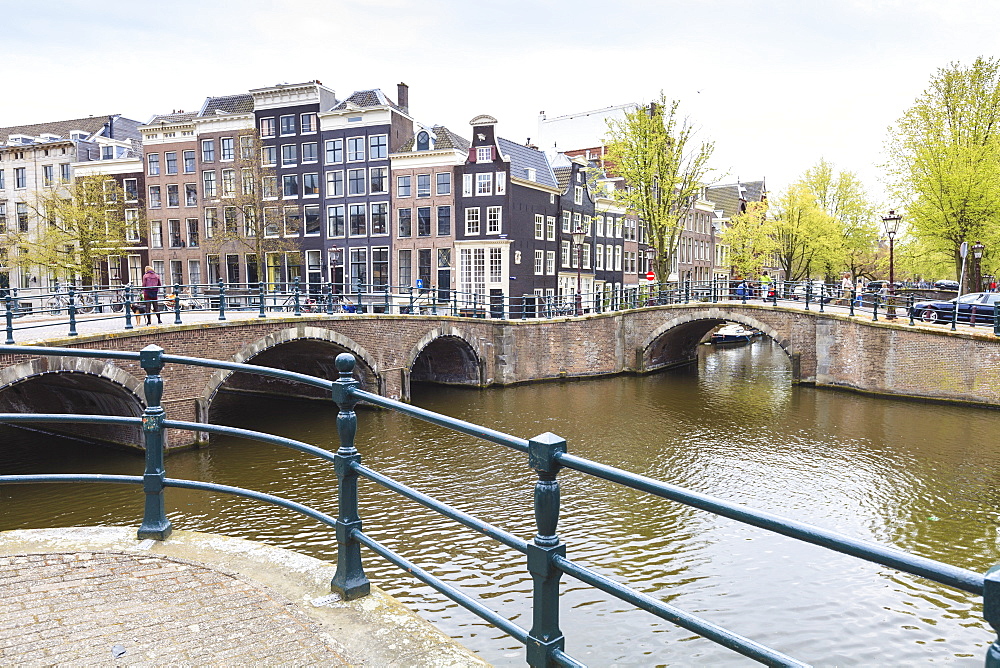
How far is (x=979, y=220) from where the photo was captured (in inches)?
1111

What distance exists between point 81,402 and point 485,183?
74.1 feet

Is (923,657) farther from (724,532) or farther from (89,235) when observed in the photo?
Answer: (89,235)

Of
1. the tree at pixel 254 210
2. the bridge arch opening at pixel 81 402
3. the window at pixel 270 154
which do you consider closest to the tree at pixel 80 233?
the tree at pixel 254 210

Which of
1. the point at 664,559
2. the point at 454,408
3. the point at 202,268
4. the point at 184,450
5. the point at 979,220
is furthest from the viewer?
the point at 202,268

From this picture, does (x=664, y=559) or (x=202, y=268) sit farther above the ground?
(x=202, y=268)

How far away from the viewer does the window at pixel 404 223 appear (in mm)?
36688

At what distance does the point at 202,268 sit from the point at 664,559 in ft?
121

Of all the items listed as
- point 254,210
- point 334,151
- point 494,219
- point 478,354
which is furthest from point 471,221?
point 478,354

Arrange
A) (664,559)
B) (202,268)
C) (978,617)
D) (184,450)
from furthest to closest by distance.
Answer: (202,268)
(184,450)
(664,559)
(978,617)

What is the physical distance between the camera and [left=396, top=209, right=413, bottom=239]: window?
3669 cm

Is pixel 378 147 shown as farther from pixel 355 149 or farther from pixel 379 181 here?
pixel 379 181

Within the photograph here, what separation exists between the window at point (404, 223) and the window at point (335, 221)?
133 inches

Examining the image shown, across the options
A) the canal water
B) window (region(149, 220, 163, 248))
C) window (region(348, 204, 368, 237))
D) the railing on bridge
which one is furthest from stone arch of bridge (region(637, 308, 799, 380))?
window (region(149, 220, 163, 248))

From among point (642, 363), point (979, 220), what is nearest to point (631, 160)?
point (642, 363)
